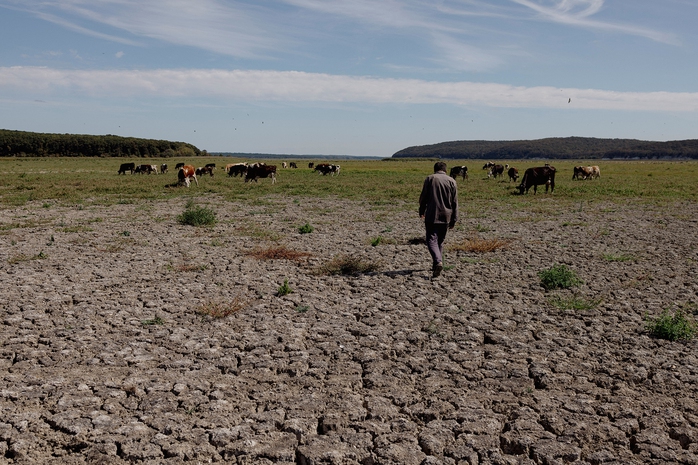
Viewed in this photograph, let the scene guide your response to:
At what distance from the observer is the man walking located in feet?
29.1

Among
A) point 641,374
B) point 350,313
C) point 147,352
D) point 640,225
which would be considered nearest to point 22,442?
point 147,352

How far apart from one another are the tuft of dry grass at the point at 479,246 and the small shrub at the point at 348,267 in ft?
9.03

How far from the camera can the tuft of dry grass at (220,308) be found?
271 inches

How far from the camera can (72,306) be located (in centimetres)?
716

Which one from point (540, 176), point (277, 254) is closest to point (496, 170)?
point (540, 176)

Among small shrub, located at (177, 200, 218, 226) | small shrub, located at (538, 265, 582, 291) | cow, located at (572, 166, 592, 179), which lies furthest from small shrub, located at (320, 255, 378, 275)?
cow, located at (572, 166, 592, 179)

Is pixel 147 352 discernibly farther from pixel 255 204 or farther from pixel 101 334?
pixel 255 204

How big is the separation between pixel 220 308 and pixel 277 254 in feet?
12.7

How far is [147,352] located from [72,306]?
91.7 inches

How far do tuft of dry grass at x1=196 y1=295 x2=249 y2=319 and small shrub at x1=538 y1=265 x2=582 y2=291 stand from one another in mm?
5065

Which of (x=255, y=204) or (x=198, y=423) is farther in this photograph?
(x=255, y=204)

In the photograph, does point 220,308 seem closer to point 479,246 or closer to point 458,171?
point 479,246

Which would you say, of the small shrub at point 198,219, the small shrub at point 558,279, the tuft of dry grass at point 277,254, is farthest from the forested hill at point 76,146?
the small shrub at point 558,279

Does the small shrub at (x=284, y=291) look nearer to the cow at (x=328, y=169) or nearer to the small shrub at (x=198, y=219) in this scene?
the small shrub at (x=198, y=219)
